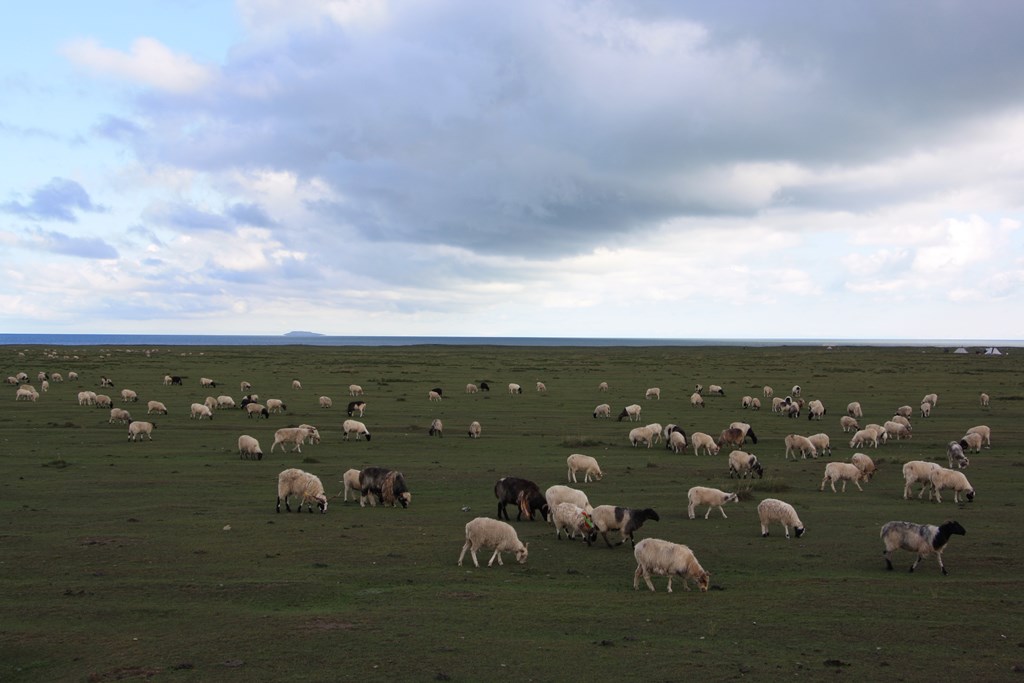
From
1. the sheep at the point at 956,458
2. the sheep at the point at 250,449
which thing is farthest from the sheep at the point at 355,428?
the sheep at the point at 956,458

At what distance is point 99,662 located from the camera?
10.6m

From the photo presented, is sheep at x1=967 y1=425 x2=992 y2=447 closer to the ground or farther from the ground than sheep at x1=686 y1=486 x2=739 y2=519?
farther from the ground

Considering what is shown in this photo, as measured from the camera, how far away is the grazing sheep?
15047 mm

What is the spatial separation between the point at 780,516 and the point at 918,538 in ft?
10.7

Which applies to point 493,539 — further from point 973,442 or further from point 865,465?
point 973,442

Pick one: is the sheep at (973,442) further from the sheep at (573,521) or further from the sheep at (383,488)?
the sheep at (383,488)

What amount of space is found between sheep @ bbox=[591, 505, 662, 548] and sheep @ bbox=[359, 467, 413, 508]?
6.12 meters

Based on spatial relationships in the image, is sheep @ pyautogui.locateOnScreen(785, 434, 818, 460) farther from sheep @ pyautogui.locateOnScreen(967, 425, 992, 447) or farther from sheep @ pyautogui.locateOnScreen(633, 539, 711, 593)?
sheep @ pyautogui.locateOnScreen(633, 539, 711, 593)

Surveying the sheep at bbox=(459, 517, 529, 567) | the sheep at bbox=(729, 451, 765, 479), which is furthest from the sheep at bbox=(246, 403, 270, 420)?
the sheep at bbox=(459, 517, 529, 567)

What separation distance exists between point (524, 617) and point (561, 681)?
2.42 meters

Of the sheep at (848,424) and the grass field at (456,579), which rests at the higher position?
the sheep at (848,424)

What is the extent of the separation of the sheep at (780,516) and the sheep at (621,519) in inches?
114

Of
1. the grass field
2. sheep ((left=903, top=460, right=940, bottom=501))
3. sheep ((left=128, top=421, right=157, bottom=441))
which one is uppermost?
sheep ((left=903, top=460, right=940, bottom=501))

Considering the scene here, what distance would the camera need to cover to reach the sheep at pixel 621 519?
1705 cm
